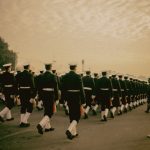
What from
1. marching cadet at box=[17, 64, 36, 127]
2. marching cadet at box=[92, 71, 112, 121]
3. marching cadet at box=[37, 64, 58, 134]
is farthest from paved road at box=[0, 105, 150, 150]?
marching cadet at box=[92, 71, 112, 121]

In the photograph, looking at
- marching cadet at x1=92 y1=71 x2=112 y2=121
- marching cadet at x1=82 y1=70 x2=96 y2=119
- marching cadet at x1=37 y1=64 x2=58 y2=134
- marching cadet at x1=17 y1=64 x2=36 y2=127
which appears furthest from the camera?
marching cadet at x1=82 y1=70 x2=96 y2=119

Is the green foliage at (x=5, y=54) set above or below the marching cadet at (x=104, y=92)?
above

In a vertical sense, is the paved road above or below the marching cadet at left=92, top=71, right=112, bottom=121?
below

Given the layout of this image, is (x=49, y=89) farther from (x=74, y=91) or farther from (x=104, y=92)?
(x=104, y=92)

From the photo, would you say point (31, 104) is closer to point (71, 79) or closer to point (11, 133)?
point (11, 133)

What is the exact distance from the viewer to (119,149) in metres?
9.34

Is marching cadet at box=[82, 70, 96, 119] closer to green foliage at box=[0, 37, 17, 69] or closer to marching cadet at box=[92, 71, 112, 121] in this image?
marching cadet at box=[92, 71, 112, 121]

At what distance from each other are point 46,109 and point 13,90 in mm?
3586

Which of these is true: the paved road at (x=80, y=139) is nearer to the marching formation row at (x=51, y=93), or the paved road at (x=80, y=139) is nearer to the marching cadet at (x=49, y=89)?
the marching formation row at (x=51, y=93)

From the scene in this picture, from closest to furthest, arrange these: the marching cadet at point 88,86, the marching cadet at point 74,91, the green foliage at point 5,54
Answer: the marching cadet at point 74,91
the marching cadet at point 88,86
the green foliage at point 5,54

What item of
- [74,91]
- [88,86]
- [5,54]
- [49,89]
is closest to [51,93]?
[49,89]

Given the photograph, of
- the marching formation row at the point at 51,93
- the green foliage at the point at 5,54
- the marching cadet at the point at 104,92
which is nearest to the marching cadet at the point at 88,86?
the marching formation row at the point at 51,93

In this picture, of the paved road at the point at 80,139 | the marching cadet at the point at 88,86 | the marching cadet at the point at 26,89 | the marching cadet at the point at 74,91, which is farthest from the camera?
the marching cadet at the point at 88,86

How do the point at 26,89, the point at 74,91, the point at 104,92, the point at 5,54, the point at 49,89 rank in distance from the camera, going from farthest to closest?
1. the point at 5,54
2. the point at 104,92
3. the point at 26,89
4. the point at 49,89
5. the point at 74,91
